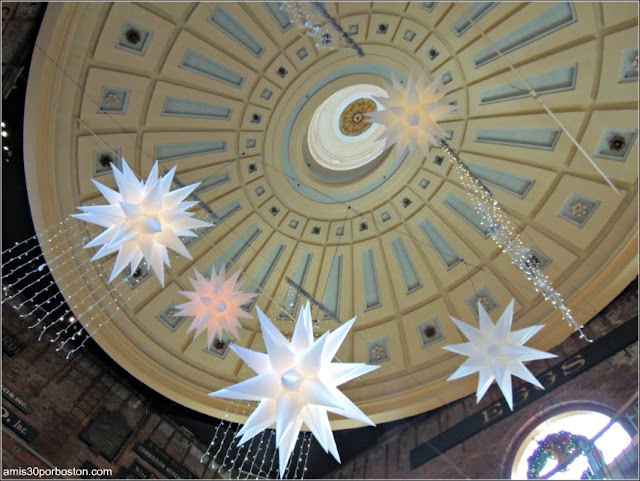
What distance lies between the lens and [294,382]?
6.40 m

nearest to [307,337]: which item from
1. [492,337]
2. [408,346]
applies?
[492,337]

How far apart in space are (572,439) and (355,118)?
9.13 meters

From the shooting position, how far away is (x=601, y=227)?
11.2 meters

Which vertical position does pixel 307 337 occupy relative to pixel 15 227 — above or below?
below

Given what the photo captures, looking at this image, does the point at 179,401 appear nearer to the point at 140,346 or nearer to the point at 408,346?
the point at 140,346

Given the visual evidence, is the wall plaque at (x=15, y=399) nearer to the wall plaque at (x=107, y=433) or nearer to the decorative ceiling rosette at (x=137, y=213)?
the wall plaque at (x=107, y=433)

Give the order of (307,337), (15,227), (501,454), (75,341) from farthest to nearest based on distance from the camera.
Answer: (75,341) → (15,227) → (501,454) → (307,337)

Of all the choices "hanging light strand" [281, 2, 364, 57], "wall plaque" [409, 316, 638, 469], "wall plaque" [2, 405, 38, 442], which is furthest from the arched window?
"wall plaque" [2, 405, 38, 442]

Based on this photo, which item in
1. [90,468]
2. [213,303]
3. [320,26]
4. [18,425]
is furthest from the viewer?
[90,468]

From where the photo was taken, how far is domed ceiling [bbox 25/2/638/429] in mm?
10133

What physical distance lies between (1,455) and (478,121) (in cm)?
1274

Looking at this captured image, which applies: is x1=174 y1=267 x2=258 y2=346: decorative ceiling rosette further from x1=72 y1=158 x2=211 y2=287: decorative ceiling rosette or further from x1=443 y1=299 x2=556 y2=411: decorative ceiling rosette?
x1=443 y1=299 x2=556 y2=411: decorative ceiling rosette

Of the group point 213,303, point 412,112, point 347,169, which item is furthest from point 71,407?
point 412,112

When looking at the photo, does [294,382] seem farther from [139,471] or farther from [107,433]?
[107,433]
